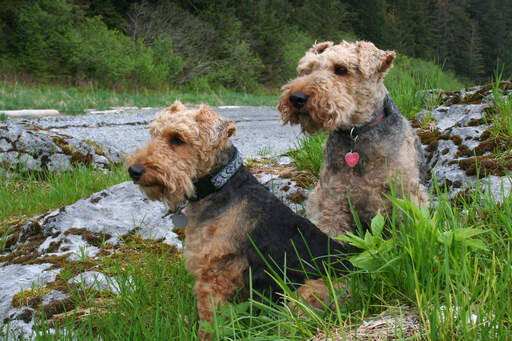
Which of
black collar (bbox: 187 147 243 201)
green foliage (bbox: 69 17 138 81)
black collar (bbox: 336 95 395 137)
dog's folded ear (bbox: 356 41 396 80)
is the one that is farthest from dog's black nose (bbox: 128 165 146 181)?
green foliage (bbox: 69 17 138 81)

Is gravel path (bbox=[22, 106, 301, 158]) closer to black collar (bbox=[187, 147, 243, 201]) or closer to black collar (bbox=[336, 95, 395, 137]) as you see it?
black collar (bbox=[336, 95, 395, 137])

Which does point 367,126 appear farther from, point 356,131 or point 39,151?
point 39,151

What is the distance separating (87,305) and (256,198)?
1342 mm

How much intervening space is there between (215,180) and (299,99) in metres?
0.96

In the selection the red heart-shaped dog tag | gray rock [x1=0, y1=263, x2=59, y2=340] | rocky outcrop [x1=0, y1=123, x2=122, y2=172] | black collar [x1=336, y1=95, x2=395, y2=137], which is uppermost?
black collar [x1=336, y1=95, x2=395, y2=137]

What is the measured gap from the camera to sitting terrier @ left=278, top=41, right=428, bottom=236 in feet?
10.3

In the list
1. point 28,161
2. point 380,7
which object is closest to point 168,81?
point 28,161

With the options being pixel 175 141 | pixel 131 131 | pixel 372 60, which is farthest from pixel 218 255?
pixel 131 131

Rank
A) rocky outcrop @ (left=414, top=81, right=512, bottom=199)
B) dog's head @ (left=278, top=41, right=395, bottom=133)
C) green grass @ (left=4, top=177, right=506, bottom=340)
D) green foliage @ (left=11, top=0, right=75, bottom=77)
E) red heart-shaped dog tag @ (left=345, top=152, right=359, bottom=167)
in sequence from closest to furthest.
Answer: green grass @ (left=4, top=177, right=506, bottom=340), dog's head @ (left=278, top=41, right=395, bottom=133), red heart-shaped dog tag @ (left=345, top=152, right=359, bottom=167), rocky outcrop @ (left=414, top=81, right=512, bottom=199), green foliage @ (left=11, top=0, right=75, bottom=77)

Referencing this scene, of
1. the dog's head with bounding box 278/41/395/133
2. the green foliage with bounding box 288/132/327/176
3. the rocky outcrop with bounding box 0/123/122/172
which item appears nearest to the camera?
the dog's head with bounding box 278/41/395/133

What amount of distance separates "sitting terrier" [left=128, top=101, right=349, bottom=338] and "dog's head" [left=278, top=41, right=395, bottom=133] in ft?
2.32

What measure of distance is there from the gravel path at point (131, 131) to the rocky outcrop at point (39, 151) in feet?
2.14

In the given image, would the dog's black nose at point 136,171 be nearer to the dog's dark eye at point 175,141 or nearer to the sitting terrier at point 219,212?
the sitting terrier at point 219,212

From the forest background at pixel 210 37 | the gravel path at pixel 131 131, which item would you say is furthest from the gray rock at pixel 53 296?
the forest background at pixel 210 37
